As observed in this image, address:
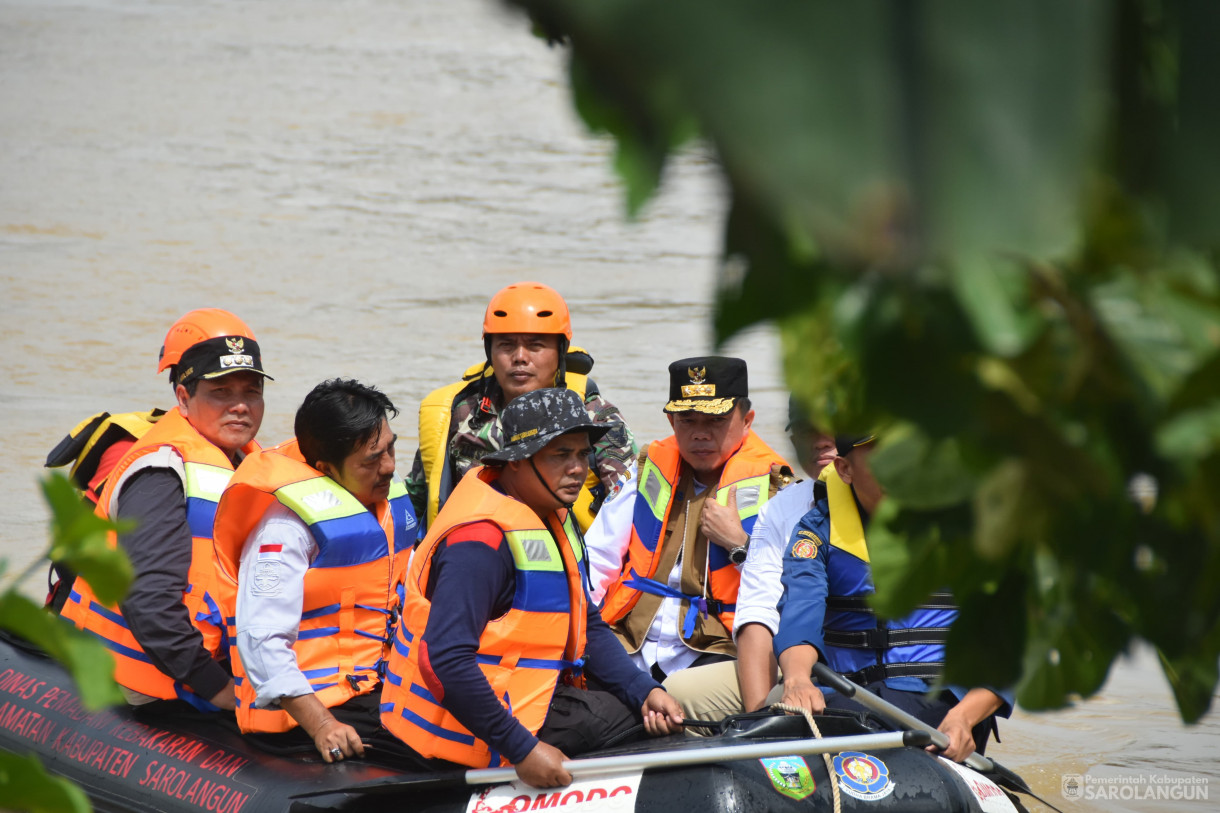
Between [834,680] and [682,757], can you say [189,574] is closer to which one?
[682,757]

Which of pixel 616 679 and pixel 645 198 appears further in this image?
pixel 616 679

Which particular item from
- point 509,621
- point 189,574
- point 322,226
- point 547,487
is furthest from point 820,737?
point 322,226

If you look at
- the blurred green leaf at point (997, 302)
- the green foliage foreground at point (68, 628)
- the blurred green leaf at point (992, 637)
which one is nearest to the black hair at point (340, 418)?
the green foliage foreground at point (68, 628)

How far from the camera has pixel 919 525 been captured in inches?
41.2

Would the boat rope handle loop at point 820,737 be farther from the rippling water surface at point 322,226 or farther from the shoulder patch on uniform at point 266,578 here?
the rippling water surface at point 322,226

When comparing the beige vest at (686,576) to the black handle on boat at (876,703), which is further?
the beige vest at (686,576)

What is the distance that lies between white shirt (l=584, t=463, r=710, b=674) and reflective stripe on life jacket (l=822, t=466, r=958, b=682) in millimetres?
749

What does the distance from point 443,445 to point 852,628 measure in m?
2.08

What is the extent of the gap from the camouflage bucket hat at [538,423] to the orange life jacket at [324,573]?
673mm

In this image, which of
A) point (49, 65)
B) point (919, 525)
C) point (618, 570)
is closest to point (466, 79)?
point (49, 65)

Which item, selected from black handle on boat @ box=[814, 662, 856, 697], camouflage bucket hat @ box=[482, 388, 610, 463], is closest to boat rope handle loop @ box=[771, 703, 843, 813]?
black handle on boat @ box=[814, 662, 856, 697]

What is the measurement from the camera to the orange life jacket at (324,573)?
4.46m

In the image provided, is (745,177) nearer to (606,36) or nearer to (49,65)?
(606,36)

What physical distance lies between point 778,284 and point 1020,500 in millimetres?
190
